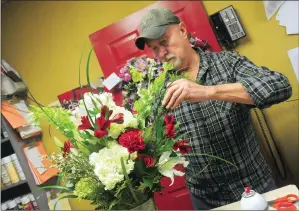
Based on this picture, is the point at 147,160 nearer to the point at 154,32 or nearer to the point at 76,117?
the point at 76,117

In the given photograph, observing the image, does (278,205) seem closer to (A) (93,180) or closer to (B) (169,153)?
(B) (169,153)

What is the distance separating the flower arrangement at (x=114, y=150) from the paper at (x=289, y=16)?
62.7 inches

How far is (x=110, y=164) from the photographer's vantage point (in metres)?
0.76

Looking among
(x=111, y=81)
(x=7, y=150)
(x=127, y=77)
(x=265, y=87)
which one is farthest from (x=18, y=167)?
(x=265, y=87)

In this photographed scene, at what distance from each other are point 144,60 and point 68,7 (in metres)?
0.95

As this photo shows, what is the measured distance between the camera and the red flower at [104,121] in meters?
0.76

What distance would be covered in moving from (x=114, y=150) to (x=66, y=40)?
195 centimetres

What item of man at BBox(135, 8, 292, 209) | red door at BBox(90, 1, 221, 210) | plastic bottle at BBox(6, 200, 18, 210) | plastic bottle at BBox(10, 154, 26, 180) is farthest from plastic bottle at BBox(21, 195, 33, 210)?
man at BBox(135, 8, 292, 209)

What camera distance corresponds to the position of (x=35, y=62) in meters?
2.62

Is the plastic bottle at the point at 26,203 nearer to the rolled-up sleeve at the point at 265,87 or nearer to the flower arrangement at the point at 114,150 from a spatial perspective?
the flower arrangement at the point at 114,150

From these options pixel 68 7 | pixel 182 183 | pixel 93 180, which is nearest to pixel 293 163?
pixel 182 183

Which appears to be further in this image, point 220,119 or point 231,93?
point 220,119

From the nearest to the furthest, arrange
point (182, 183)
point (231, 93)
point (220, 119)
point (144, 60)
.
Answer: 1. point (231, 93)
2. point (220, 119)
3. point (144, 60)
4. point (182, 183)

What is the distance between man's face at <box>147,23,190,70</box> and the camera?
1338 millimetres
